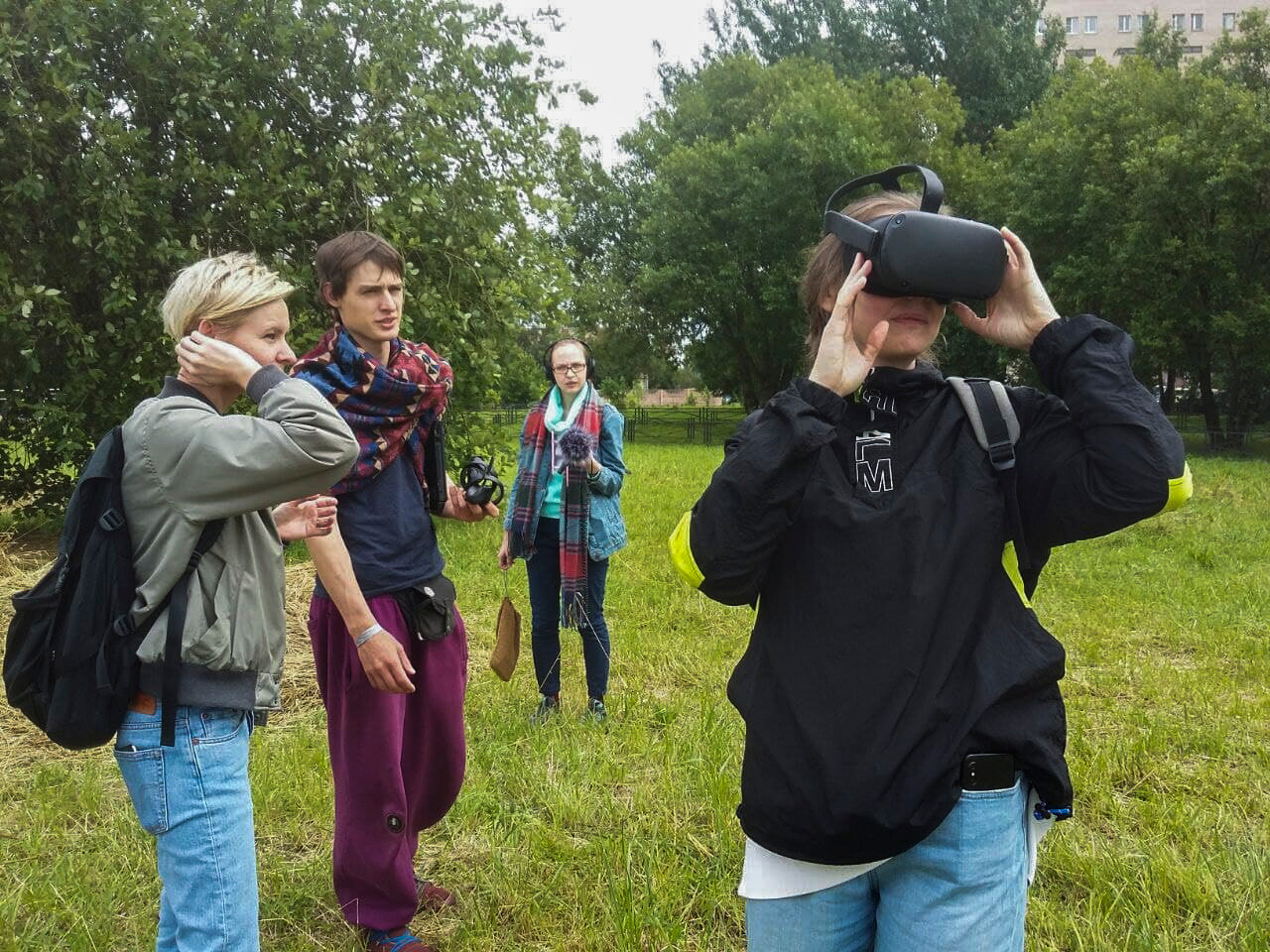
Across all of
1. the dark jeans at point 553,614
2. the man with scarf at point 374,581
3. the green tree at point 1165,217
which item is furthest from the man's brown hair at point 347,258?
the green tree at point 1165,217

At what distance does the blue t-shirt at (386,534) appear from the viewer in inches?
121

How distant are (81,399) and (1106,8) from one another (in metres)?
79.2

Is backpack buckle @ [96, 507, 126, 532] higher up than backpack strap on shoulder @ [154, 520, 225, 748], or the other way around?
backpack buckle @ [96, 507, 126, 532]

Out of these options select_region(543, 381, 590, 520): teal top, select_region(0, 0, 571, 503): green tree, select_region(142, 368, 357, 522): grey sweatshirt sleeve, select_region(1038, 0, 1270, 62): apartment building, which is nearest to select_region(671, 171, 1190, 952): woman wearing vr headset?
select_region(142, 368, 357, 522): grey sweatshirt sleeve

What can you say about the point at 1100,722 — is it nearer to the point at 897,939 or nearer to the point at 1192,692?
the point at 1192,692

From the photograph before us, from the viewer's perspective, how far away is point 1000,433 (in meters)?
1.74

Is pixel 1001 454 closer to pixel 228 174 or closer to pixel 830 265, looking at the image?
pixel 830 265

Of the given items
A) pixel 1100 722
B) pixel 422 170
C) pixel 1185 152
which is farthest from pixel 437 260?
pixel 1185 152

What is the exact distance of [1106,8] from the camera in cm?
7162

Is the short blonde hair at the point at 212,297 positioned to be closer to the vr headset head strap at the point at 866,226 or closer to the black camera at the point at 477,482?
the black camera at the point at 477,482

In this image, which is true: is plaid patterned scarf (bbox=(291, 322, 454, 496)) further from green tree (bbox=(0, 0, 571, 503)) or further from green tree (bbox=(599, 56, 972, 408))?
green tree (bbox=(599, 56, 972, 408))

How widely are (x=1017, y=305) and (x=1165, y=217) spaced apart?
85.8 feet

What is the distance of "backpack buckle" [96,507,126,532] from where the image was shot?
2.18 meters

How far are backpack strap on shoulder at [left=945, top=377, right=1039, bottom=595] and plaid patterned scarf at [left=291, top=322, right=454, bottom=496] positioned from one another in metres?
1.83
